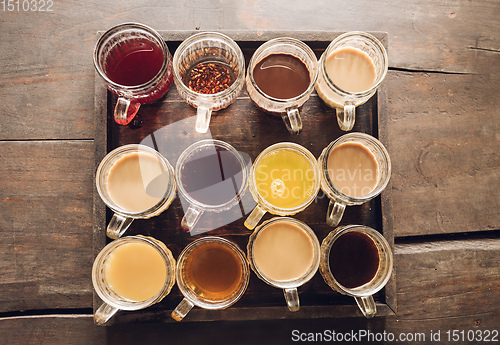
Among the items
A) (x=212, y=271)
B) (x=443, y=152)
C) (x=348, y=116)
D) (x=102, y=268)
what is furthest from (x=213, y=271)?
(x=443, y=152)

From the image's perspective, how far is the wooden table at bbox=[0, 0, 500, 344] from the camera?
1.24m

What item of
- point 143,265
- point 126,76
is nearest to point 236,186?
point 143,265

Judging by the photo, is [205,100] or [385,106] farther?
[385,106]

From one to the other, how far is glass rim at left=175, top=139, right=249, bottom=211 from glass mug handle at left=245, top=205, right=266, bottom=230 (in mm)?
68

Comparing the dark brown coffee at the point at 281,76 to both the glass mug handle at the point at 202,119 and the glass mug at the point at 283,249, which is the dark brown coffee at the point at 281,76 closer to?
the glass mug handle at the point at 202,119

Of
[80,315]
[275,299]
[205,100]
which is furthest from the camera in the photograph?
[80,315]

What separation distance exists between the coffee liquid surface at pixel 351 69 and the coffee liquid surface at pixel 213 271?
0.73m

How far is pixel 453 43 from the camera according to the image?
1332 millimetres

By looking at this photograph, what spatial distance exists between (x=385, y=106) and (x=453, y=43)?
1.80 feet

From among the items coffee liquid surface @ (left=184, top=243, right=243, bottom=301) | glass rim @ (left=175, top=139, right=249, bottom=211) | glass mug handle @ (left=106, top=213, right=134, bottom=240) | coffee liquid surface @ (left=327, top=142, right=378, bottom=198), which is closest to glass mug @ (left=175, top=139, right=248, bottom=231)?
glass rim @ (left=175, top=139, right=249, bottom=211)

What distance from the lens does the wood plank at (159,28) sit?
4.15 feet

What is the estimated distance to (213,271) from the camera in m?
1.10

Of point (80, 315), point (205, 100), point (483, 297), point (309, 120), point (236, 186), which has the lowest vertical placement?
point (483, 297)

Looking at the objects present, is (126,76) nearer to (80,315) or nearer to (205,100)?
(205,100)
